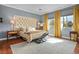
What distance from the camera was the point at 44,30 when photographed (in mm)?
3043

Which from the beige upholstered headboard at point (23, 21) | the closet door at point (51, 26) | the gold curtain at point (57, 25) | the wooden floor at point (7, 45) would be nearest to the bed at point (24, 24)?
the beige upholstered headboard at point (23, 21)

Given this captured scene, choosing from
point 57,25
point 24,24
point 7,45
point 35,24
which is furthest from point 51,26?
point 7,45

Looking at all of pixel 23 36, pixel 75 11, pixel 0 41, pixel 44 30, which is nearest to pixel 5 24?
pixel 0 41

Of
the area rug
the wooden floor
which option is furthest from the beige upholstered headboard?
the area rug

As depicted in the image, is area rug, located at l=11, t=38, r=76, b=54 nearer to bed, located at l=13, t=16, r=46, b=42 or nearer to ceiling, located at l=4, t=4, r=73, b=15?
bed, located at l=13, t=16, r=46, b=42

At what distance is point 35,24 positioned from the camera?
2928mm

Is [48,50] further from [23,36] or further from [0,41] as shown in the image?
[0,41]

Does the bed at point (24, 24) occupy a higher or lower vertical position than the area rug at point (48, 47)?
higher

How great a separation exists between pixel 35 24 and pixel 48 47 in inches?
34.6

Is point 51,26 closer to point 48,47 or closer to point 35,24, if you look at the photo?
point 35,24

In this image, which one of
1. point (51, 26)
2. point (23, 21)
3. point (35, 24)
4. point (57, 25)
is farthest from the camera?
point (57, 25)

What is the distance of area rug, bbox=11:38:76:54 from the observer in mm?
2725

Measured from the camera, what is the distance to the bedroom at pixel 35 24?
2.70 meters

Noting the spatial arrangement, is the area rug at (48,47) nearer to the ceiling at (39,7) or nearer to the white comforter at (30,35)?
the white comforter at (30,35)
